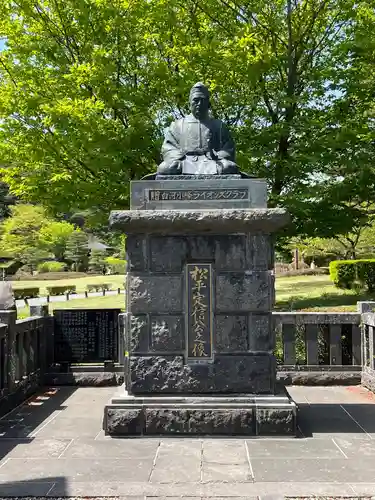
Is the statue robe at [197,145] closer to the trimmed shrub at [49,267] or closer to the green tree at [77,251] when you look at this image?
the trimmed shrub at [49,267]

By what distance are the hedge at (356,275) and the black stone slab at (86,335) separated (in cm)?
1461

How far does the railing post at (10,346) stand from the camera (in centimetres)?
690

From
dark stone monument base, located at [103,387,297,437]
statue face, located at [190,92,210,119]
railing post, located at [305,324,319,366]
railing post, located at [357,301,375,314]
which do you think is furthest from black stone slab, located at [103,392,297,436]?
statue face, located at [190,92,210,119]

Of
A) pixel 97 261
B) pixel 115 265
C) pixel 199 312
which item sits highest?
pixel 97 261

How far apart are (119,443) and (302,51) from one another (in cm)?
1261

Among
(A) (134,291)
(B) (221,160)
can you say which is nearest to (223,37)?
(B) (221,160)

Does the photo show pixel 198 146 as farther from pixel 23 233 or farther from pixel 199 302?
pixel 23 233

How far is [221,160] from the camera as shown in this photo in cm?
607

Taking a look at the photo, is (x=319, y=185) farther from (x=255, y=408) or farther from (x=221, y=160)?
(x=255, y=408)

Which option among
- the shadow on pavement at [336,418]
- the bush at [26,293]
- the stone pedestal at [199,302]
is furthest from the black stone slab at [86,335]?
the bush at [26,293]

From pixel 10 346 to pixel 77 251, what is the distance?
48.7 metres

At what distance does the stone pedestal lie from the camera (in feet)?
18.8

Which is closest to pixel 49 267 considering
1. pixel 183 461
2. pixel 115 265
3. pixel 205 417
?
pixel 115 265

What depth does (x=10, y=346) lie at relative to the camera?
7.02 meters
